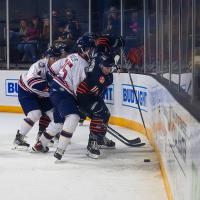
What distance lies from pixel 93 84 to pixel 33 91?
0.81 metres

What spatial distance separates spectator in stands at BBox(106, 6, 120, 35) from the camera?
26.3ft

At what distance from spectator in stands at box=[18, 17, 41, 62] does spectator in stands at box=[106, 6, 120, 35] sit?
1.67 m

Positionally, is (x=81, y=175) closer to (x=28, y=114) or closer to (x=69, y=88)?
(x=69, y=88)

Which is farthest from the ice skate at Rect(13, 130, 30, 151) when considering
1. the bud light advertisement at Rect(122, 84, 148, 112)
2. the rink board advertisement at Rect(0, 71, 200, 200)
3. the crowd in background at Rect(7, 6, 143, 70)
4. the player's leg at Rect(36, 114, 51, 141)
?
the crowd in background at Rect(7, 6, 143, 70)

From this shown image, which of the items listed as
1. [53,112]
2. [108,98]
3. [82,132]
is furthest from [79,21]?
[53,112]

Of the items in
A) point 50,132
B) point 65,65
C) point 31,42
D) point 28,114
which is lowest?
point 50,132

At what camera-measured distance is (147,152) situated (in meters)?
5.22

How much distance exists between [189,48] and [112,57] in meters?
2.28

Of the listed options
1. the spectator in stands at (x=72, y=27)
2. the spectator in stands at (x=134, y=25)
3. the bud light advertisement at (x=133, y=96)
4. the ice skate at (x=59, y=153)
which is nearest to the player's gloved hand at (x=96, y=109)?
the ice skate at (x=59, y=153)

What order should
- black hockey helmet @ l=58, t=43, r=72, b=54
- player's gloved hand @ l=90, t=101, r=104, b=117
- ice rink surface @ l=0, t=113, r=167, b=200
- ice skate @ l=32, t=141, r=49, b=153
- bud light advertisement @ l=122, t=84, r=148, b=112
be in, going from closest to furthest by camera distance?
ice rink surface @ l=0, t=113, r=167, b=200 < player's gloved hand @ l=90, t=101, r=104, b=117 < ice skate @ l=32, t=141, r=49, b=153 < black hockey helmet @ l=58, t=43, r=72, b=54 < bud light advertisement @ l=122, t=84, r=148, b=112

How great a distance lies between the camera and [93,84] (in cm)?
477

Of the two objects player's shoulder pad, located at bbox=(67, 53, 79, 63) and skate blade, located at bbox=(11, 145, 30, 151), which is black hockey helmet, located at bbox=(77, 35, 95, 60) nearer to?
player's shoulder pad, located at bbox=(67, 53, 79, 63)

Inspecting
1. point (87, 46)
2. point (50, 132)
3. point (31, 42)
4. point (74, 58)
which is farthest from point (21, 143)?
point (31, 42)

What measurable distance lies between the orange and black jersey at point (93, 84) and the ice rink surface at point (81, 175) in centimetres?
54
